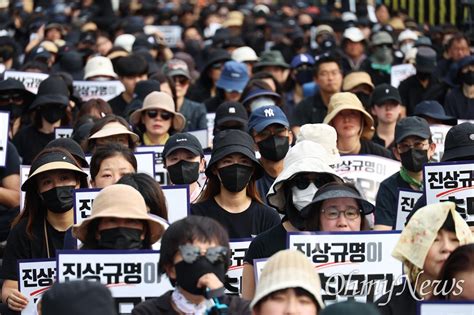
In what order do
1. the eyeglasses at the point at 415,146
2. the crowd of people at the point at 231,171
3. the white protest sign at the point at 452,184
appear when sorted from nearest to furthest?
1. the crowd of people at the point at 231,171
2. the white protest sign at the point at 452,184
3. the eyeglasses at the point at 415,146

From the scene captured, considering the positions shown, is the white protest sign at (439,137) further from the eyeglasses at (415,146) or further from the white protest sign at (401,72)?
the white protest sign at (401,72)

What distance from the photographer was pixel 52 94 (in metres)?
15.6

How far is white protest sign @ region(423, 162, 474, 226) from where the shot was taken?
1052cm

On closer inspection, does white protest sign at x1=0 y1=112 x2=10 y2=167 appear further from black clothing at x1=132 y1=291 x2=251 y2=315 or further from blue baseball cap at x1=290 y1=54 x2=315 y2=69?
blue baseball cap at x1=290 y1=54 x2=315 y2=69

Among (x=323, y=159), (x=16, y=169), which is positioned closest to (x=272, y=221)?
(x=323, y=159)

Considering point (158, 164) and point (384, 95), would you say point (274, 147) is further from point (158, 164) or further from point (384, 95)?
point (384, 95)

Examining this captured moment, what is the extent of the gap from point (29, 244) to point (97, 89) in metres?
8.94

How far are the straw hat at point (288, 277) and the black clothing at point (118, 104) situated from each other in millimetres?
10551

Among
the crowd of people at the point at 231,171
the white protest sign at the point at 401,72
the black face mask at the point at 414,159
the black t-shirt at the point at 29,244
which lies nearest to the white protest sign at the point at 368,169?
the crowd of people at the point at 231,171

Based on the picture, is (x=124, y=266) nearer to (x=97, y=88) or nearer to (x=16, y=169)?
(x=16, y=169)

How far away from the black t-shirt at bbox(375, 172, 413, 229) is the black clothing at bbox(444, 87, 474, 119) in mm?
5404

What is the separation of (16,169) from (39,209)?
3.10 meters

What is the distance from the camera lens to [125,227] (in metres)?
8.41

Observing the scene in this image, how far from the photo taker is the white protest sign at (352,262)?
8.80 metres
